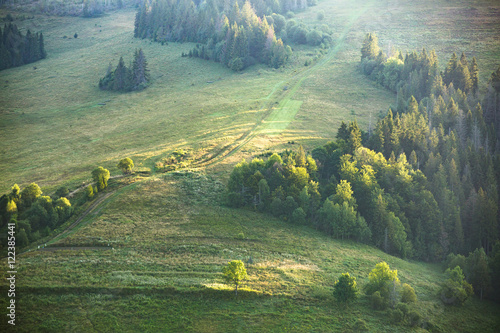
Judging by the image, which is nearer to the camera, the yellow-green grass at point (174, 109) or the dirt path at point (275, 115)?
the yellow-green grass at point (174, 109)

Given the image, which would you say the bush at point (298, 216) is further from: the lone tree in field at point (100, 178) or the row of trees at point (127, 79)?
the row of trees at point (127, 79)

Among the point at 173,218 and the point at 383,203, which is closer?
the point at 173,218

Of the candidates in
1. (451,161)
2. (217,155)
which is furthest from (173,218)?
(451,161)

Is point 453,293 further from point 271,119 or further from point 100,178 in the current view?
point 271,119

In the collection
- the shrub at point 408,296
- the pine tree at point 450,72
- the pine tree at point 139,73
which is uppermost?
the pine tree at point 450,72

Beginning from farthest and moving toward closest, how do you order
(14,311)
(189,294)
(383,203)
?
1. (383,203)
2. (189,294)
3. (14,311)

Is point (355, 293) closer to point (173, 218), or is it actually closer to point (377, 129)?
point (173, 218)

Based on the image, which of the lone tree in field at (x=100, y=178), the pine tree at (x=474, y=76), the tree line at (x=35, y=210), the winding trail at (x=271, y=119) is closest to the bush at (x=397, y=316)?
the winding trail at (x=271, y=119)

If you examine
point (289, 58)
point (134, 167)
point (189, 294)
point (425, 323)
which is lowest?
point (425, 323)
